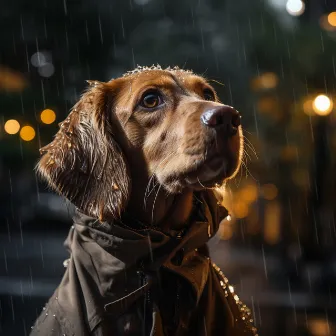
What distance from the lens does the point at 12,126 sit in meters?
8.25

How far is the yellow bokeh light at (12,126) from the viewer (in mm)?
8211

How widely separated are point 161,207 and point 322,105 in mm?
7453

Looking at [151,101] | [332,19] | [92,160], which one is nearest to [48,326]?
[92,160]

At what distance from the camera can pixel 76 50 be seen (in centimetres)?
845

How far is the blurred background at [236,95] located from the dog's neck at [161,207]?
12.0ft

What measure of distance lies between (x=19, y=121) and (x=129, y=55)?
1.73m

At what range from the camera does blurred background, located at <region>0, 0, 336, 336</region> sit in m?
8.23

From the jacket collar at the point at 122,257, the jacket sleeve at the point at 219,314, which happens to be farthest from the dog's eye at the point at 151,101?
the jacket sleeve at the point at 219,314

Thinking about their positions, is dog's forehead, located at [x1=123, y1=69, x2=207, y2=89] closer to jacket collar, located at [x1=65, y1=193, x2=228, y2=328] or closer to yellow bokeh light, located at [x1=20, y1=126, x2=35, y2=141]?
jacket collar, located at [x1=65, y1=193, x2=228, y2=328]

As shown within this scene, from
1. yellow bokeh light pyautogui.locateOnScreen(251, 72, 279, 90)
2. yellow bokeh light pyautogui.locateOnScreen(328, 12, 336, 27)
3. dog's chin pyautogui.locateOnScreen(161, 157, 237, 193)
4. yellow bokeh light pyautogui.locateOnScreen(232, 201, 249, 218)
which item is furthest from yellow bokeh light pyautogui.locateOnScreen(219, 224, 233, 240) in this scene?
yellow bokeh light pyautogui.locateOnScreen(232, 201, 249, 218)

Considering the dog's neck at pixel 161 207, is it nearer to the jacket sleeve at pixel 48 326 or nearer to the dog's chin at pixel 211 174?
the dog's chin at pixel 211 174

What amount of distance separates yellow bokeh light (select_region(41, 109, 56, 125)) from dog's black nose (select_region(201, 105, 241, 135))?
5578 millimetres

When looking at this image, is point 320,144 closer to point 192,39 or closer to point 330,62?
point 330,62

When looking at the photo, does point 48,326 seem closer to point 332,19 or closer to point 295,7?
point 295,7
